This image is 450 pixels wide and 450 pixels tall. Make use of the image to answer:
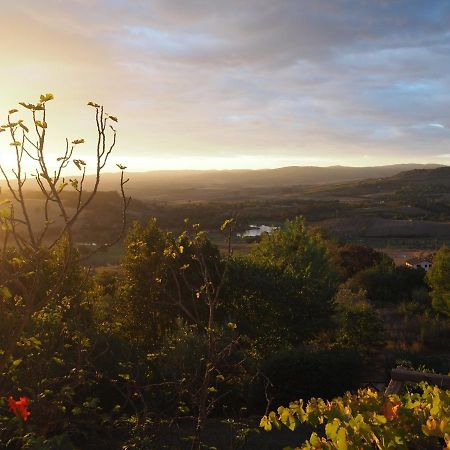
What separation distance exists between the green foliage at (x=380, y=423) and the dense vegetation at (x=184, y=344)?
25mm

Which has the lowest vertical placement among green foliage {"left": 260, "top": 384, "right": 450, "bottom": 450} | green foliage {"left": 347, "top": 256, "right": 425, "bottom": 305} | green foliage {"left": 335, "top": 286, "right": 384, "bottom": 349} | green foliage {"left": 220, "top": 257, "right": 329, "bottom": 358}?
green foliage {"left": 347, "top": 256, "right": 425, "bottom": 305}

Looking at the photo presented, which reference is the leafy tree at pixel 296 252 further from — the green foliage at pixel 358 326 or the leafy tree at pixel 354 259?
the leafy tree at pixel 354 259

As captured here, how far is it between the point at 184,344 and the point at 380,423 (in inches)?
395

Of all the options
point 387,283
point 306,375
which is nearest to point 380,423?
point 306,375

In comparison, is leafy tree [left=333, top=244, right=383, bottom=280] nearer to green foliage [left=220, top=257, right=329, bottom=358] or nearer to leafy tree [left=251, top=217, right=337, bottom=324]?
leafy tree [left=251, top=217, right=337, bottom=324]

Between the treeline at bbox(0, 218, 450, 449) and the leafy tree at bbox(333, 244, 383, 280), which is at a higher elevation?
the treeline at bbox(0, 218, 450, 449)

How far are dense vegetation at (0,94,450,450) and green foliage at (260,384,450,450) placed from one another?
0.08 feet

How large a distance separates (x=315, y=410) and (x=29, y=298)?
2.54 meters

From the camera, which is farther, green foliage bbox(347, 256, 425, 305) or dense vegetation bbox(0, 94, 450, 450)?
green foliage bbox(347, 256, 425, 305)

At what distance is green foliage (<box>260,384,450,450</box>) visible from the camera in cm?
318

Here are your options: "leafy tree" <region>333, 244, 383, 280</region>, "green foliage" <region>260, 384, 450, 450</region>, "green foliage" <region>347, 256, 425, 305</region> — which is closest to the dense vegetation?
"green foliage" <region>260, 384, 450, 450</region>

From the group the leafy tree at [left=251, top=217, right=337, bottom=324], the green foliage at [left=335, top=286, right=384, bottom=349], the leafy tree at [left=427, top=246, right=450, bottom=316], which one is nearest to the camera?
the green foliage at [left=335, top=286, right=384, bottom=349]

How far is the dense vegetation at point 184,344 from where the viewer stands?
6.52 meters

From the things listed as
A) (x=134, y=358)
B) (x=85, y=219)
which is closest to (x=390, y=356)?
(x=134, y=358)
